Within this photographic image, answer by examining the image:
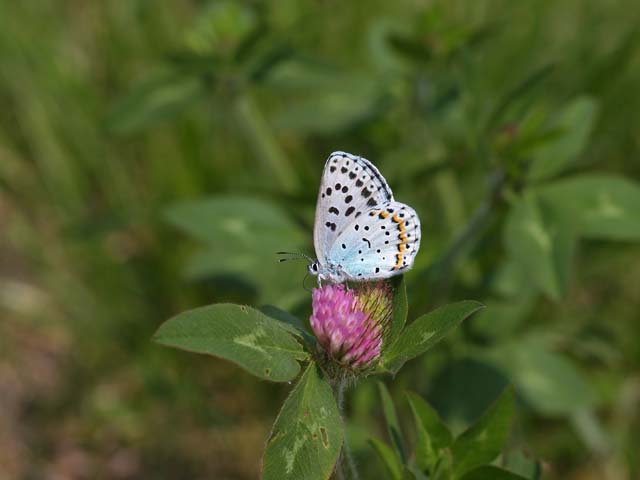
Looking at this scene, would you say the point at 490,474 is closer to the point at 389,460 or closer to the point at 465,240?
the point at 389,460

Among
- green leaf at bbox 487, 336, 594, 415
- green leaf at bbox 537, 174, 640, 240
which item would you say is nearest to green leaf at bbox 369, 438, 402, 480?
green leaf at bbox 537, 174, 640, 240

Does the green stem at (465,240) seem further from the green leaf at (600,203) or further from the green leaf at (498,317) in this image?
the green leaf at (498,317)

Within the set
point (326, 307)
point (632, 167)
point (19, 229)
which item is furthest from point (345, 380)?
point (19, 229)

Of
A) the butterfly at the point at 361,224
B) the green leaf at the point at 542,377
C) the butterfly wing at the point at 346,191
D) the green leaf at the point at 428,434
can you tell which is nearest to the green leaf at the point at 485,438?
the green leaf at the point at 428,434

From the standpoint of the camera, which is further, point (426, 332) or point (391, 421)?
point (391, 421)

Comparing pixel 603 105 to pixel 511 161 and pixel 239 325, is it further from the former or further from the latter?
pixel 239 325

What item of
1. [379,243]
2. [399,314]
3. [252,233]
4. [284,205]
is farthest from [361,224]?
[284,205]

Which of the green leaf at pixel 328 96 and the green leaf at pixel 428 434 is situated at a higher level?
the green leaf at pixel 328 96
